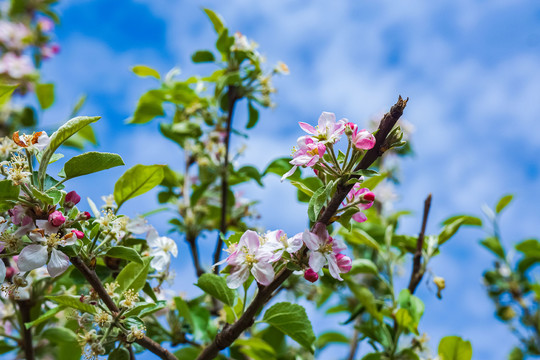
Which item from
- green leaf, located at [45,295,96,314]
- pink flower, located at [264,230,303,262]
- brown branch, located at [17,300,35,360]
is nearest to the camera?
pink flower, located at [264,230,303,262]

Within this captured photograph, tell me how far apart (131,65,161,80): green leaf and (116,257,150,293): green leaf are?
1.28m

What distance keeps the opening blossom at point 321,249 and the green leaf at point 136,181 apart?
525 mm

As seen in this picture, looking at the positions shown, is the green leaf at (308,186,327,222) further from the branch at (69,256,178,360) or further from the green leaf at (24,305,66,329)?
the green leaf at (24,305,66,329)

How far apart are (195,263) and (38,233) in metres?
1.43

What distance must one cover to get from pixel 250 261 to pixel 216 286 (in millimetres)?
A: 251

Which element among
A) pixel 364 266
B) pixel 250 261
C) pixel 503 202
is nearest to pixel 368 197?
pixel 250 261

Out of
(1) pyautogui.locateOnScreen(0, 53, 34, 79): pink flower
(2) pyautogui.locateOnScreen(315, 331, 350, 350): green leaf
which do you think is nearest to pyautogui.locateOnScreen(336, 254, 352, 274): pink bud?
(2) pyautogui.locateOnScreen(315, 331, 350, 350): green leaf

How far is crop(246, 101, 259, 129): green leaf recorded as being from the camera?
2318 millimetres

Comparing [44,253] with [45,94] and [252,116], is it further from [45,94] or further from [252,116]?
[45,94]

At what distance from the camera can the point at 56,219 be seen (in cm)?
106

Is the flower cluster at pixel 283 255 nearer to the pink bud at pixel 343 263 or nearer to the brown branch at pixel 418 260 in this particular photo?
the pink bud at pixel 343 263

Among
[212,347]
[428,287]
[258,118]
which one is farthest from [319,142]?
[258,118]

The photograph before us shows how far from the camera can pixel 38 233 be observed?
1066 mm

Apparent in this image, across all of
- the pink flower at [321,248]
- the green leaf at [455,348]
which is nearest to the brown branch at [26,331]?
the pink flower at [321,248]
